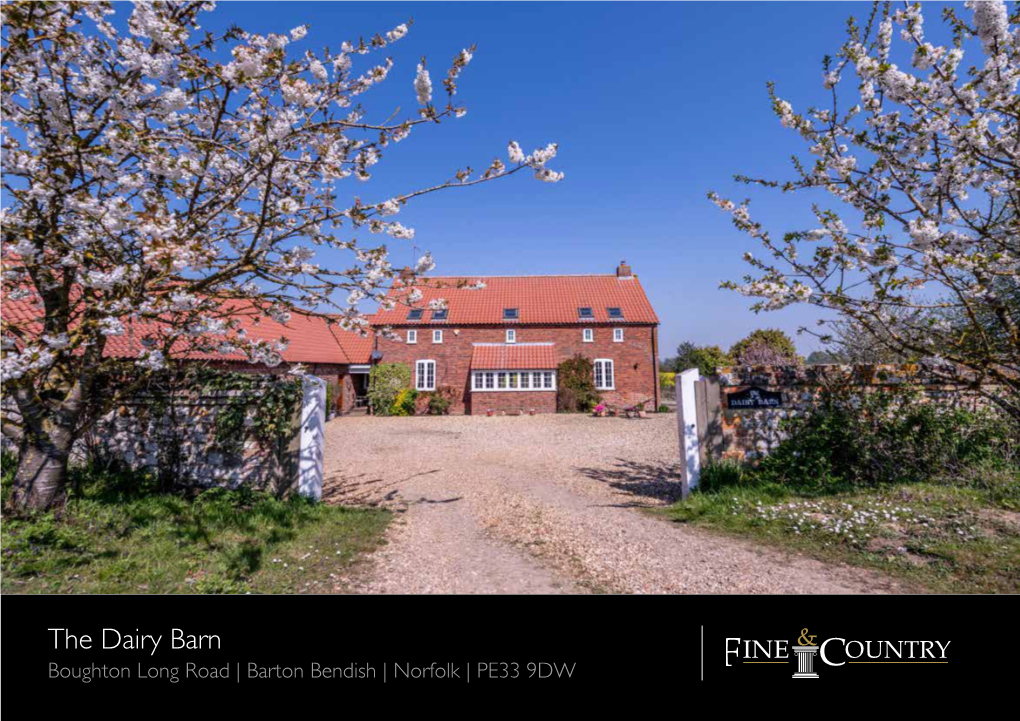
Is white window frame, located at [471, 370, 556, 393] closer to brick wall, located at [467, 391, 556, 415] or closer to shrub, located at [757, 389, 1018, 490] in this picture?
brick wall, located at [467, 391, 556, 415]

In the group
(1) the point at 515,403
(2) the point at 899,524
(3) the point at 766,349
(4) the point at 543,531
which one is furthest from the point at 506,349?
(2) the point at 899,524

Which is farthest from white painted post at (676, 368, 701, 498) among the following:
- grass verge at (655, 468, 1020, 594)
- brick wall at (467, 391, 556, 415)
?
brick wall at (467, 391, 556, 415)

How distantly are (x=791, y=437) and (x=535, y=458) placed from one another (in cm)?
657

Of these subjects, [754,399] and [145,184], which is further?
[754,399]

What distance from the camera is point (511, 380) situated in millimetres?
25625

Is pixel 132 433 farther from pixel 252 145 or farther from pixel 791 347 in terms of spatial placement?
pixel 791 347

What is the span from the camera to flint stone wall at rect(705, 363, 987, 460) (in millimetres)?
7066

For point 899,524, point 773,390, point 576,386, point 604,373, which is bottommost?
point 899,524

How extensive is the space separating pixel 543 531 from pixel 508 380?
19567 mm

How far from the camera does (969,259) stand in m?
3.61

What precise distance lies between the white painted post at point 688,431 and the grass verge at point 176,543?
4546 mm

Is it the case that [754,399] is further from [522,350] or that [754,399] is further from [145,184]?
[522,350]

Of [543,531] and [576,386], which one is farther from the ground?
[576,386]
